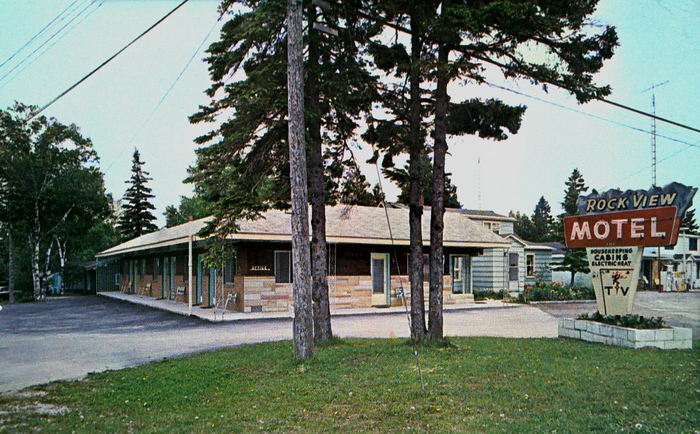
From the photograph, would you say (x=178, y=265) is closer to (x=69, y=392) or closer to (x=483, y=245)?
(x=483, y=245)

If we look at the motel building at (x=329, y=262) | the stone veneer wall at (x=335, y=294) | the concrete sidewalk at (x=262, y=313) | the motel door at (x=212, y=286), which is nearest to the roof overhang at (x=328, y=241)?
the motel building at (x=329, y=262)

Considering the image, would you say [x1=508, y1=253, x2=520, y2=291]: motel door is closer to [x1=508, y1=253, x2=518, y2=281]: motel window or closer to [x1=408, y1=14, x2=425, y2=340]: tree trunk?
[x1=508, y1=253, x2=518, y2=281]: motel window

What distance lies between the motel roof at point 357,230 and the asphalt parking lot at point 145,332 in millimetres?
3371

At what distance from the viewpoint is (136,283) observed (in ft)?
121

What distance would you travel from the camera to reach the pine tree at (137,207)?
59844mm

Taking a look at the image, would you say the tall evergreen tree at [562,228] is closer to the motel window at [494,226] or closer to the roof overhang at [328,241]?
the motel window at [494,226]

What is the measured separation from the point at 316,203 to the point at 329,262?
11548mm

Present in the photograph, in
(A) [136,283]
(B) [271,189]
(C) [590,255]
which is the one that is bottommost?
(A) [136,283]

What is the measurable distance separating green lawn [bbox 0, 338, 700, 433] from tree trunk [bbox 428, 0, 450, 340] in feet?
2.69

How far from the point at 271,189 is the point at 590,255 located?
7.82 metres

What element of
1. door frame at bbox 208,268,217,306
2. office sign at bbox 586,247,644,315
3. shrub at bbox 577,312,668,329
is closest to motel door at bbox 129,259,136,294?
door frame at bbox 208,268,217,306

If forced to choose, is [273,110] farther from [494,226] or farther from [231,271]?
[494,226]

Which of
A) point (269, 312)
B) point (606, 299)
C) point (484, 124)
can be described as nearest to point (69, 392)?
point (484, 124)

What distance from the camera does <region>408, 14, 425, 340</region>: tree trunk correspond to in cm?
1151
